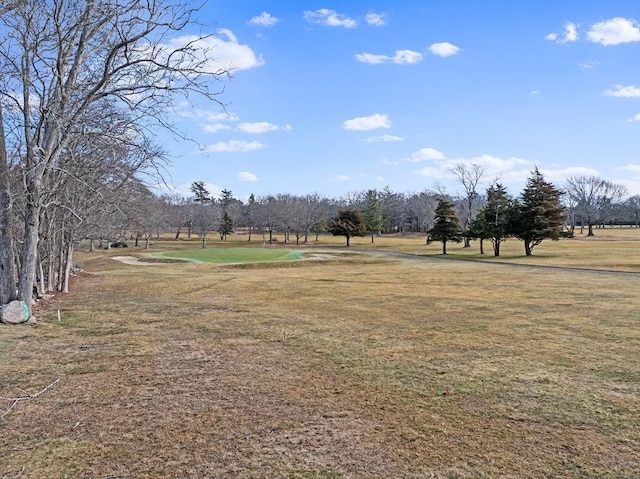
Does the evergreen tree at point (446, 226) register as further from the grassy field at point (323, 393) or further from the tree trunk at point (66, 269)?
the tree trunk at point (66, 269)

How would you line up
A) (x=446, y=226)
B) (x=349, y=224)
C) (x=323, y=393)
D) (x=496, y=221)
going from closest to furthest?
1. (x=323, y=393)
2. (x=496, y=221)
3. (x=446, y=226)
4. (x=349, y=224)

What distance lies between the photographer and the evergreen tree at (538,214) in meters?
36.8

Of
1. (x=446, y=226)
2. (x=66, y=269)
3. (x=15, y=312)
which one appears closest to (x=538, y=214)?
(x=446, y=226)

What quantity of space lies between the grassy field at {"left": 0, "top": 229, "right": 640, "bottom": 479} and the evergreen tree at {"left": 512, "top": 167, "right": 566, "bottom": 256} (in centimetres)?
2680

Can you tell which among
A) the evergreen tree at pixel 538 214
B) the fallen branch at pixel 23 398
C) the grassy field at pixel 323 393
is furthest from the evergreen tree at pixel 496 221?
the fallen branch at pixel 23 398

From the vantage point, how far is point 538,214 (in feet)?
121

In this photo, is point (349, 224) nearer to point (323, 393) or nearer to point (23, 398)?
point (323, 393)

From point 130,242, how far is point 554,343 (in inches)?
2490

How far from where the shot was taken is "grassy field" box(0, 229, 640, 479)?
4059mm

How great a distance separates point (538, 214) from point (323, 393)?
36.3 m

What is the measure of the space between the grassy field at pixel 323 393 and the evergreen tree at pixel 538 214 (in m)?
26.8

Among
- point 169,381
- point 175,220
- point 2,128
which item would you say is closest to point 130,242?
point 175,220

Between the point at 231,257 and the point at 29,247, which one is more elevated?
the point at 29,247

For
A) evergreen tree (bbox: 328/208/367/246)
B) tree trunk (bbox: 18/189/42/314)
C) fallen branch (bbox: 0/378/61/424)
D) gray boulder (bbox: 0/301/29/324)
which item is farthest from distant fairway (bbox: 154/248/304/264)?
fallen branch (bbox: 0/378/61/424)
